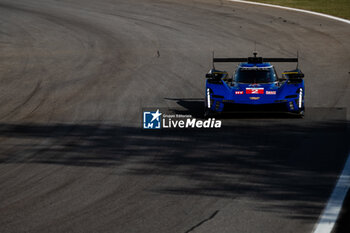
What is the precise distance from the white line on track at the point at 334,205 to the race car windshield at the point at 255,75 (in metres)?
5.42

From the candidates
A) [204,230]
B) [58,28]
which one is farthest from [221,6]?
[204,230]

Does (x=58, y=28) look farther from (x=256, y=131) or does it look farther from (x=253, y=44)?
(x=256, y=131)

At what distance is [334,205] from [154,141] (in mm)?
5447

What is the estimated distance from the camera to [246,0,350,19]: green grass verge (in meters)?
37.7

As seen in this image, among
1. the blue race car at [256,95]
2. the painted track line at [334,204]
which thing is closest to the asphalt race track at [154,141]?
the painted track line at [334,204]

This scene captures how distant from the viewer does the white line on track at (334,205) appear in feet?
32.9

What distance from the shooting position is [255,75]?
59.7ft

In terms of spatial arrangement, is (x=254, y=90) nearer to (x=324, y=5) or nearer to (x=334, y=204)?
(x=334, y=204)

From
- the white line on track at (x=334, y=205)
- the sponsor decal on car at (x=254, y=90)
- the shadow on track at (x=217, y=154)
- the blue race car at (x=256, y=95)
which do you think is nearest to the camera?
the white line on track at (x=334, y=205)

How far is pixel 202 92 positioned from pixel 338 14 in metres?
18.9

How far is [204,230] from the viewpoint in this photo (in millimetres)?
9969
